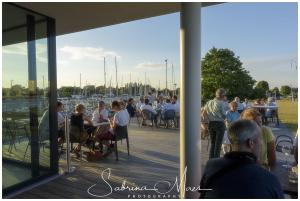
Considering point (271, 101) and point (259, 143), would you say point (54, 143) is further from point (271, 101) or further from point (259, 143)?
point (271, 101)

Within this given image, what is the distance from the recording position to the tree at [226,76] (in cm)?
3316

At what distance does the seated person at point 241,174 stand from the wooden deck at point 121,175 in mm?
2388

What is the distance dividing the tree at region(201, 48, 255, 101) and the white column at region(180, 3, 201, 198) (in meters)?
29.0

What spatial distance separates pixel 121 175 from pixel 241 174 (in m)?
3.58

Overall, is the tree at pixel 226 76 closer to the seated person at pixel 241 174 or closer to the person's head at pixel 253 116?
the person's head at pixel 253 116

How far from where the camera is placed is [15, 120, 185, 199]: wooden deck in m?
4.38

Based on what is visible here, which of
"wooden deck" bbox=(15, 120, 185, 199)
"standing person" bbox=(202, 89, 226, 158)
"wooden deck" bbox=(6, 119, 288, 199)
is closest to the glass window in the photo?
"wooden deck" bbox=(6, 119, 288, 199)

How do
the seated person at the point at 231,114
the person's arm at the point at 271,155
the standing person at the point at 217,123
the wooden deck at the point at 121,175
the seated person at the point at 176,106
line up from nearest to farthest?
the person's arm at the point at 271,155
the wooden deck at the point at 121,175
the standing person at the point at 217,123
the seated person at the point at 231,114
the seated person at the point at 176,106

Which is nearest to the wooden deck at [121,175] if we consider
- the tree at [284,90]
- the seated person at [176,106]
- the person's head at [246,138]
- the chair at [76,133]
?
the chair at [76,133]

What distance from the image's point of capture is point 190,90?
3.71 m

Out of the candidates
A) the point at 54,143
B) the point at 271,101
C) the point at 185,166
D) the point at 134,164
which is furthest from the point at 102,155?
the point at 271,101

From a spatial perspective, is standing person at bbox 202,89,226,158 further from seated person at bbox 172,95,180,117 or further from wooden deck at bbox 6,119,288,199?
seated person at bbox 172,95,180,117

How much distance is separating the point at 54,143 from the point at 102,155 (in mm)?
1327

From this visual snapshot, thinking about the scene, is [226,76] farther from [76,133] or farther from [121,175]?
[121,175]
